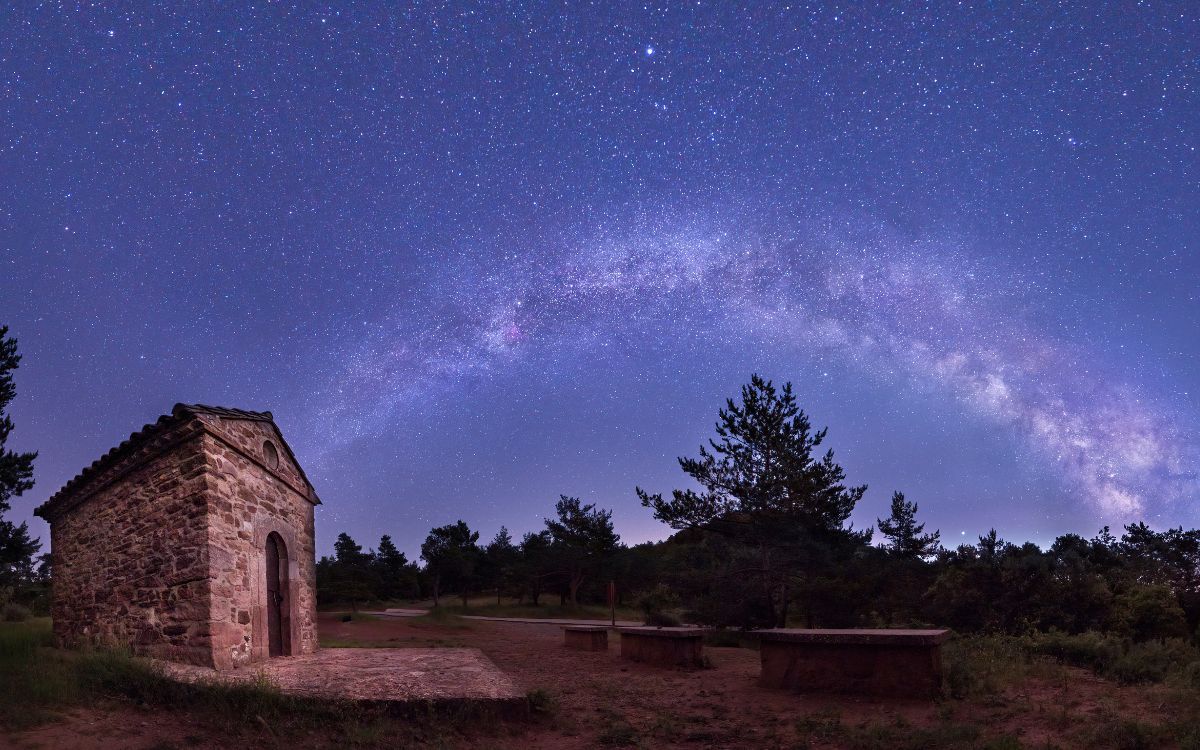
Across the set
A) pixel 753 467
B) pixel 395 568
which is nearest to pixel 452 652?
pixel 753 467

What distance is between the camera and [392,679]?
28.4ft

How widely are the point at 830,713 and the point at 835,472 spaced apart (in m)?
14.2

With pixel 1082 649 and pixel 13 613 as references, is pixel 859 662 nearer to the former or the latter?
pixel 1082 649

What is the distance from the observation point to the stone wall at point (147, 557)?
30.1ft

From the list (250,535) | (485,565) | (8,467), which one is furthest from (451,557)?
(250,535)

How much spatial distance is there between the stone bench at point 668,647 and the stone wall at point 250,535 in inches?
251

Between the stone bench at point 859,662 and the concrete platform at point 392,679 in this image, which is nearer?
the concrete platform at point 392,679

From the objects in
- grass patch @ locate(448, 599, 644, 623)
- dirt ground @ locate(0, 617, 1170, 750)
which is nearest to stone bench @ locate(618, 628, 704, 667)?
A: dirt ground @ locate(0, 617, 1170, 750)

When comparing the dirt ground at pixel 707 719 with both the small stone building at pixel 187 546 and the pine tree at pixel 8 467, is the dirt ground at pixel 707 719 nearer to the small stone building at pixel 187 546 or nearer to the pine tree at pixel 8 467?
the small stone building at pixel 187 546

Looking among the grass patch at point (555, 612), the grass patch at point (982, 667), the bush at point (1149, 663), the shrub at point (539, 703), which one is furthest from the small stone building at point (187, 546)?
the grass patch at point (555, 612)

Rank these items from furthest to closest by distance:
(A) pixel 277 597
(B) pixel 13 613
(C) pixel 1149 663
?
(B) pixel 13 613 → (A) pixel 277 597 → (C) pixel 1149 663

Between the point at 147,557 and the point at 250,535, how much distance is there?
4.37ft

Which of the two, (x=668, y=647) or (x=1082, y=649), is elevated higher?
(x=1082, y=649)

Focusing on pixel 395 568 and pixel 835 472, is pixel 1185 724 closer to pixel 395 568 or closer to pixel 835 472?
pixel 835 472
